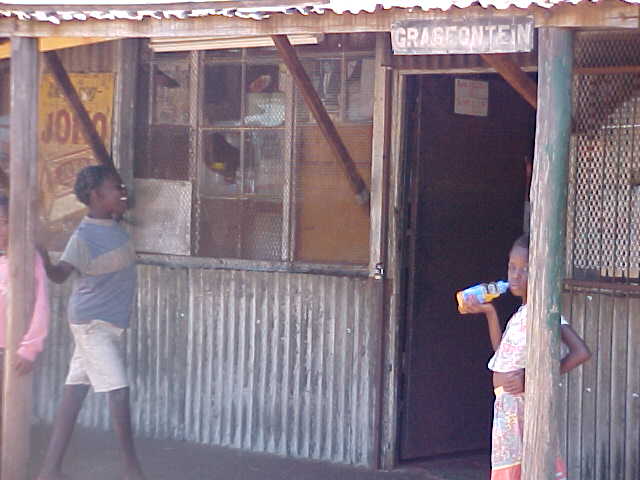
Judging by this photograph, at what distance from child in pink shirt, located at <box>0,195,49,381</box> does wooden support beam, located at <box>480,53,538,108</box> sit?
9.00ft

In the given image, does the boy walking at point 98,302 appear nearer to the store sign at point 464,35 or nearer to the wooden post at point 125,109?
the wooden post at point 125,109

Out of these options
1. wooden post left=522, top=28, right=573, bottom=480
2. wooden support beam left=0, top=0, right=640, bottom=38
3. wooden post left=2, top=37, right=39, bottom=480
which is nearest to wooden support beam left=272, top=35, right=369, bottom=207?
wooden support beam left=0, top=0, right=640, bottom=38

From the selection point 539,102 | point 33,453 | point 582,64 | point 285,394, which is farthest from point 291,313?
point 539,102

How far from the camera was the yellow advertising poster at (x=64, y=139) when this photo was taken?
28.6ft

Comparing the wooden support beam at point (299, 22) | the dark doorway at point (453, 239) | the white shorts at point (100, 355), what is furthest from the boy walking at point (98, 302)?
the dark doorway at point (453, 239)

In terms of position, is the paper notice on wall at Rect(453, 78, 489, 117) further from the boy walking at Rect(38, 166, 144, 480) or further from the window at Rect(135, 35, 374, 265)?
the boy walking at Rect(38, 166, 144, 480)

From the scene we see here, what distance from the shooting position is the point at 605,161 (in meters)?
6.76

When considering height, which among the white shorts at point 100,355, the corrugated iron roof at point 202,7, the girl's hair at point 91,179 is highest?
the corrugated iron roof at point 202,7

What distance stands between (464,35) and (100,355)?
2.94 metres

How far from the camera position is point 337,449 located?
308 inches

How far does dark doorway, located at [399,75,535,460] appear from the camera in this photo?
25.6 ft

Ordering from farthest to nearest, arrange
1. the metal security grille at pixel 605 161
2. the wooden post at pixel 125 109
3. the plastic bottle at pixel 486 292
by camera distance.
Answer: the wooden post at pixel 125 109 → the metal security grille at pixel 605 161 → the plastic bottle at pixel 486 292

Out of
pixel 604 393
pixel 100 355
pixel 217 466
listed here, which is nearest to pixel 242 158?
pixel 100 355

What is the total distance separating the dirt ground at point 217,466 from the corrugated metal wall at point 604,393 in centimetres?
97
